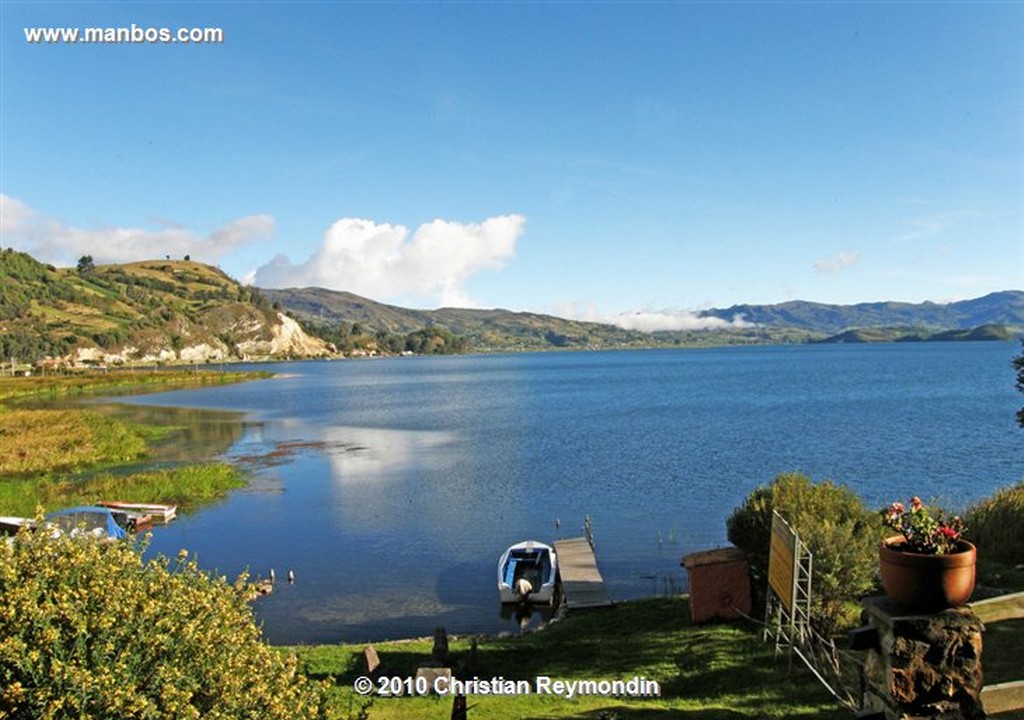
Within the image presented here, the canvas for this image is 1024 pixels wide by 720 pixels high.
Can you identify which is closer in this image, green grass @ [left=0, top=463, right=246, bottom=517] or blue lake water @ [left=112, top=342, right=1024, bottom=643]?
blue lake water @ [left=112, top=342, right=1024, bottom=643]

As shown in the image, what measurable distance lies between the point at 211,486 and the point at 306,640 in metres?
30.0

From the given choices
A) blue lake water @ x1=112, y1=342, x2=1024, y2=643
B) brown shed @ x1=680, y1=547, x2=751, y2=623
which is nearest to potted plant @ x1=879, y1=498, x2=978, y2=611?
brown shed @ x1=680, y1=547, x2=751, y2=623

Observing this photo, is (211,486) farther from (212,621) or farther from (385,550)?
(212,621)

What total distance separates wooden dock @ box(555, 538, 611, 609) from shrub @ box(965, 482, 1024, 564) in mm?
12220

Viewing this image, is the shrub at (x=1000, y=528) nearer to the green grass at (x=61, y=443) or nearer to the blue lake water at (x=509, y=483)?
the blue lake water at (x=509, y=483)

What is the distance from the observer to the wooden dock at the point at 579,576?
2450cm

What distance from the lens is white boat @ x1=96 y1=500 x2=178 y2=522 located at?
4191 cm

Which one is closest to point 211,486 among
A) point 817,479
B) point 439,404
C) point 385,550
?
point 385,550

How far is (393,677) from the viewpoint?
17.1 meters

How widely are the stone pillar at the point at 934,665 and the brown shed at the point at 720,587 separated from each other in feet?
32.3

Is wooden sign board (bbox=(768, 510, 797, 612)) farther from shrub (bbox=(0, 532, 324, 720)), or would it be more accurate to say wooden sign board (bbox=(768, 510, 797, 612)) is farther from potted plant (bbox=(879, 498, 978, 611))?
shrub (bbox=(0, 532, 324, 720))

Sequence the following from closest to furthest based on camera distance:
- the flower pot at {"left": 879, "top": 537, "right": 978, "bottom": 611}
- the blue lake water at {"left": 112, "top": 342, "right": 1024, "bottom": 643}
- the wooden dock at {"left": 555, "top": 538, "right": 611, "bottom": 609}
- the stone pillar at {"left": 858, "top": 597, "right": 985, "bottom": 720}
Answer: the flower pot at {"left": 879, "top": 537, "right": 978, "bottom": 611}
the stone pillar at {"left": 858, "top": 597, "right": 985, "bottom": 720}
the wooden dock at {"left": 555, "top": 538, "right": 611, "bottom": 609}
the blue lake water at {"left": 112, "top": 342, "right": 1024, "bottom": 643}

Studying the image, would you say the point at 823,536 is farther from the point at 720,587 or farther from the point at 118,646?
the point at 118,646

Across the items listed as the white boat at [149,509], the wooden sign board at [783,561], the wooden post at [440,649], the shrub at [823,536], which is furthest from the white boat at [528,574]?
the white boat at [149,509]
